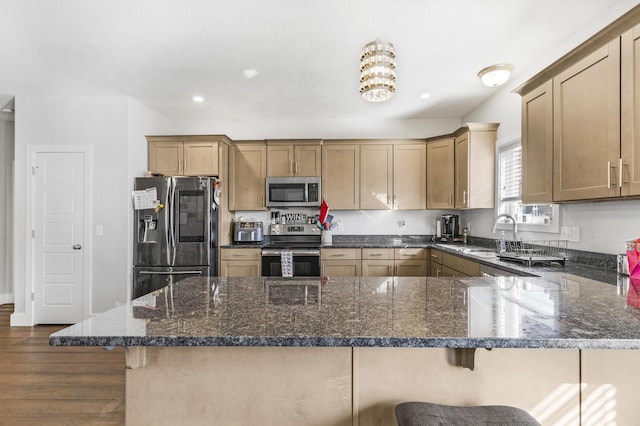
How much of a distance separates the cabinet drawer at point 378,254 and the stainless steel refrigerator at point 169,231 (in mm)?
1915

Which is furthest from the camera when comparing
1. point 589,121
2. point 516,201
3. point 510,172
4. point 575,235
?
point 510,172

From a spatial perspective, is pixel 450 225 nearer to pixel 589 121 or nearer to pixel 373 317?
pixel 589 121

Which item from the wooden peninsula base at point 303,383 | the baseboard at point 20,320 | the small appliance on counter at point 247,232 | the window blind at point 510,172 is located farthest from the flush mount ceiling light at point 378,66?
the baseboard at point 20,320

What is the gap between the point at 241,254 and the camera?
4.01m

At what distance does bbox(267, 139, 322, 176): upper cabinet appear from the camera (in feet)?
14.1

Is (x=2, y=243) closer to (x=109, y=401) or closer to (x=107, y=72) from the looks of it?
(x=107, y=72)

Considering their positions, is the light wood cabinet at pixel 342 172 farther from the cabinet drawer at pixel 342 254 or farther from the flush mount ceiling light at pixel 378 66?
the flush mount ceiling light at pixel 378 66

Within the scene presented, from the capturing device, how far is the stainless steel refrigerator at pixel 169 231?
3.71 meters

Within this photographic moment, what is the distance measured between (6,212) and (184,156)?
3056 millimetres

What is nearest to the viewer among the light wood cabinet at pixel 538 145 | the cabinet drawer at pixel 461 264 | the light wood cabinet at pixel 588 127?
the light wood cabinet at pixel 588 127

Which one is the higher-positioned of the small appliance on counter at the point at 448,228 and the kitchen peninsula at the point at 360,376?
the small appliance on counter at the point at 448,228

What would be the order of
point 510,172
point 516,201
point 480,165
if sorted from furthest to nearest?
1. point 480,165
2. point 510,172
3. point 516,201

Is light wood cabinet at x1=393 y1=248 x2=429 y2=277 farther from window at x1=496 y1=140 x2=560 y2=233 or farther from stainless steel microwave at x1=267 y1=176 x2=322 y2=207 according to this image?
stainless steel microwave at x1=267 y1=176 x2=322 y2=207

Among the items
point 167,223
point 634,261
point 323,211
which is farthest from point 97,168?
point 634,261
